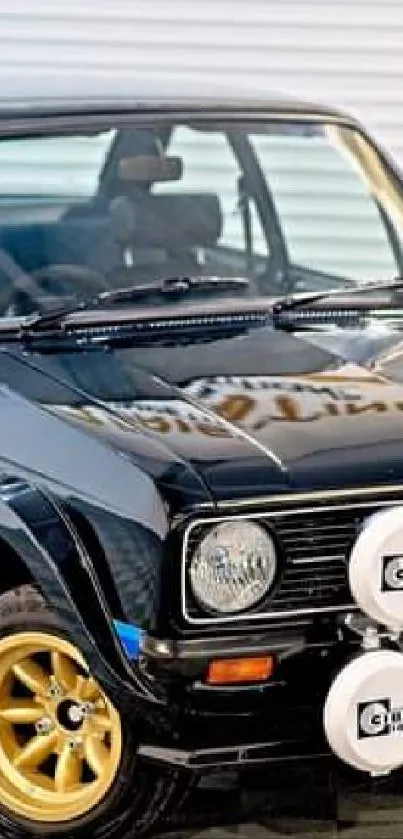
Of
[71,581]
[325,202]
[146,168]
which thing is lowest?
[71,581]

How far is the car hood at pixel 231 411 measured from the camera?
3.79 meters

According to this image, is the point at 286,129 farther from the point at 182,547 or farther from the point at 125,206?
the point at 182,547

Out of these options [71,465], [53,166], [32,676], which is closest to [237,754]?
[32,676]

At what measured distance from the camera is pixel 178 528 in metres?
3.72

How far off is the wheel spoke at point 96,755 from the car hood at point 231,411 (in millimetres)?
654

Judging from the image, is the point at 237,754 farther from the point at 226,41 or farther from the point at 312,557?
the point at 226,41

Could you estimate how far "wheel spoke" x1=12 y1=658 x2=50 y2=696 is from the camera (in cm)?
411

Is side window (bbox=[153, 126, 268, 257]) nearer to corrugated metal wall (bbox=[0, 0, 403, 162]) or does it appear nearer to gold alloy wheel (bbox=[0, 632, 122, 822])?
gold alloy wheel (bbox=[0, 632, 122, 822])

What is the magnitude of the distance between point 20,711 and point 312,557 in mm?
805

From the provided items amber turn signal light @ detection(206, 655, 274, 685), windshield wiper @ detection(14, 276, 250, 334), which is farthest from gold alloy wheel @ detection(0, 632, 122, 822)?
windshield wiper @ detection(14, 276, 250, 334)

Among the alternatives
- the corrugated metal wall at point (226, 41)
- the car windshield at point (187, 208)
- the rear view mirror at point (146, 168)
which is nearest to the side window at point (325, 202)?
the car windshield at point (187, 208)

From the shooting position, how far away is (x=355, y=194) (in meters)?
5.56

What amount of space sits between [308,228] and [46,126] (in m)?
1.08

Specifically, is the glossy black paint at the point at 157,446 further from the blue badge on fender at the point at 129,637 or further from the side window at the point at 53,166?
the side window at the point at 53,166
